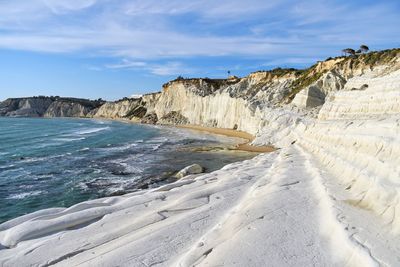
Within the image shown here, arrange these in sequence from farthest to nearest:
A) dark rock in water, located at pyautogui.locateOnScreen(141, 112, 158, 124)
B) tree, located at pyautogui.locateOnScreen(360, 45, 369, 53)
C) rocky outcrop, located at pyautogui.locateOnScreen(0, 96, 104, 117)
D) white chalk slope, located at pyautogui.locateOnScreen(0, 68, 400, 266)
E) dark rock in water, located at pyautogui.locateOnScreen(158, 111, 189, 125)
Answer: rocky outcrop, located at pyautogui.locateOnScreen(0, 96, 104, 117) < dark rock in water, located at pyautogui.locateOnScreen(141, 112, 158, 124) < dark rock in water, located at pyautogui.locateOnScreen(158, 111, 189, 125) < tree, located at pyautogui.locateOnScreen(360, 45, 369, 53) < white chalk slope, located at pyautogui.locateOnScreen(0, 68, 400, 266)

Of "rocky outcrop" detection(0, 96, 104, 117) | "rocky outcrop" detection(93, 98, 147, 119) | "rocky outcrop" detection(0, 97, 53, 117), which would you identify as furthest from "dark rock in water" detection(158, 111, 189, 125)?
"rocky outcrop" detection(0, 97, 53, 117)

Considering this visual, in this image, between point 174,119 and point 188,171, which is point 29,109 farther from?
point 188,171

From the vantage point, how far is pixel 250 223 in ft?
24.4

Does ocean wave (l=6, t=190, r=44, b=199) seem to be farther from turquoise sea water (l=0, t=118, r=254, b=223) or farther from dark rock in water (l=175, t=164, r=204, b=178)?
dark rock in water (l=175, t=164, r=204, b=178)

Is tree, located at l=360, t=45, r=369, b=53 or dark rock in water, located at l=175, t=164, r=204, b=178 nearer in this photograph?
dark rock in water, located at l=175, t=164, r=204, b=178

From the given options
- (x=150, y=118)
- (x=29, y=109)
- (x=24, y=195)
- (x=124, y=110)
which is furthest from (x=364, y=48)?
(x=29, y=109)

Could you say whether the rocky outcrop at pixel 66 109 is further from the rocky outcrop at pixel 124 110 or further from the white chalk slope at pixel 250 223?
the white chalk slope at pixel 250 223

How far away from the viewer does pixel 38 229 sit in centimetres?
881

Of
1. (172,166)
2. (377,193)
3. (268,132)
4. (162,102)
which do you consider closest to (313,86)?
(268,132)

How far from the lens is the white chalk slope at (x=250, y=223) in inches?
234

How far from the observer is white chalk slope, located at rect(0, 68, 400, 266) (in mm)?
5948

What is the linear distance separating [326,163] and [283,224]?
615 centimetres

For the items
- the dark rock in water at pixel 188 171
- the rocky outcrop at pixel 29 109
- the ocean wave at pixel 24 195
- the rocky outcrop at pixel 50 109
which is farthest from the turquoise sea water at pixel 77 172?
the rocky outcrop at pixel 29 109

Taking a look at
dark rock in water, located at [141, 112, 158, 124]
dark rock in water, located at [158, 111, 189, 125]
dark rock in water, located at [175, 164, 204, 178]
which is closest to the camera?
dark rock in water, located at [175, 164, 204, 178]
